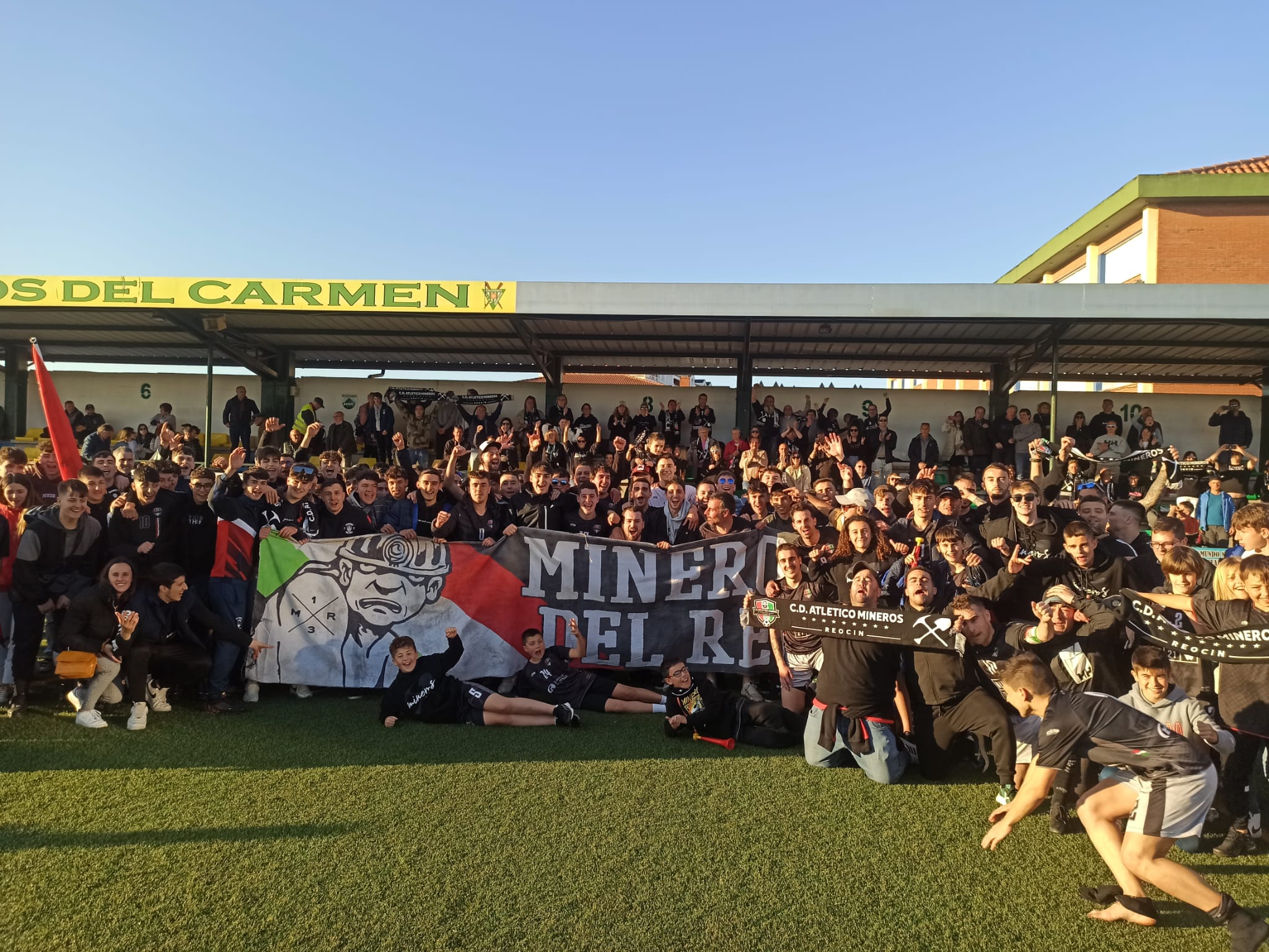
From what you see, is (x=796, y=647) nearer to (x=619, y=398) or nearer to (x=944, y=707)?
(x=944, y=707)

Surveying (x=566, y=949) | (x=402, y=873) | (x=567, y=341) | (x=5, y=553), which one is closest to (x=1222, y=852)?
(x=566, y=949)

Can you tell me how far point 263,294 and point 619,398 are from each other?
810cm

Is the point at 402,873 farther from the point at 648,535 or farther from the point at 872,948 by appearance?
the point at 648,535

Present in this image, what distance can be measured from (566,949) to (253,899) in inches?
59.5

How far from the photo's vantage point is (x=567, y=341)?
17953mm

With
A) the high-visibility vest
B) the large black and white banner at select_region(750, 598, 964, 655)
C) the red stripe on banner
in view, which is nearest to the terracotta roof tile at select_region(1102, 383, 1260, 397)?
the large black and white banner at select_region(750, 598, 964, 655)

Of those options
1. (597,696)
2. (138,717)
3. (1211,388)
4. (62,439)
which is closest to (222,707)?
(138,717)

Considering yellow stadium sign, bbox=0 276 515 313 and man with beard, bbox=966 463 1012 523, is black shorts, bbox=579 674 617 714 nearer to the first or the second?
man with beard, bbox=966 463 1012 523

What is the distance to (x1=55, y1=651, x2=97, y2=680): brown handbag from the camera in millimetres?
5914

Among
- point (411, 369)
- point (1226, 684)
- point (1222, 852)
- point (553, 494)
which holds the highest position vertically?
point (411, 369)

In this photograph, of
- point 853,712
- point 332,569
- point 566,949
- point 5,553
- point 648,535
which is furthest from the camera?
point 648,535

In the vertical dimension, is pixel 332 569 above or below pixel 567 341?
below

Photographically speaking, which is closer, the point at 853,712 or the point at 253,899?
the point at 253,899

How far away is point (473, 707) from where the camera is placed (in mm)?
6234
